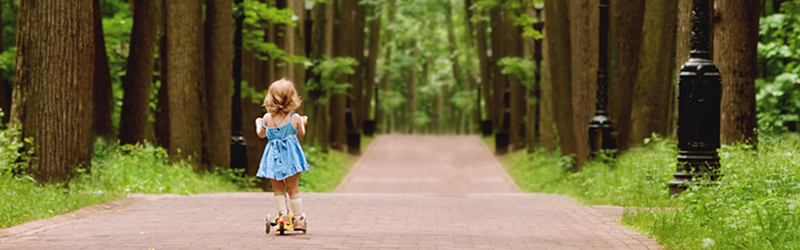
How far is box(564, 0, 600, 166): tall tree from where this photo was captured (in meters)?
17.7

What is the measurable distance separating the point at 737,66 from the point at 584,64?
13.6 feet

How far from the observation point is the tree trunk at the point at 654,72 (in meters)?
15.9

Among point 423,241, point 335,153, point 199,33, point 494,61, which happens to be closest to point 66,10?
point 199,33

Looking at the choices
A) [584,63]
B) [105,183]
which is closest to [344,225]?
[105,183]

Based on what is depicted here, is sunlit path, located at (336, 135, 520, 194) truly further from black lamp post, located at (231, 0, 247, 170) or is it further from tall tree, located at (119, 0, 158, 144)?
tall tree, located at (119, 0, 158, 144)

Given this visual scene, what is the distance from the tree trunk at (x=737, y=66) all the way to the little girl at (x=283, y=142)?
7.58 meters

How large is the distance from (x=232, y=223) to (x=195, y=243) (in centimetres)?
196

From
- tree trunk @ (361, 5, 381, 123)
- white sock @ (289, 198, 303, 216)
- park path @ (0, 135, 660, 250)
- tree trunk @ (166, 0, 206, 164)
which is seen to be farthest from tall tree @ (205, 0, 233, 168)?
tree trunk @ (361, 5, 381, 123)

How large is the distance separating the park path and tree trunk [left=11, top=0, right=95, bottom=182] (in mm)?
1113

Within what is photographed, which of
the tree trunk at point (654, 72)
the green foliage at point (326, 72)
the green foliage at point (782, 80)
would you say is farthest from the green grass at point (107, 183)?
the green foliage at point (782, 80)

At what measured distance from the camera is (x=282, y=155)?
892 cm

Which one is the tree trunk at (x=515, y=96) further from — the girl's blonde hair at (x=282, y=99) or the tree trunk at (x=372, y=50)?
the girl's blonde hair at (x=282, y=99)

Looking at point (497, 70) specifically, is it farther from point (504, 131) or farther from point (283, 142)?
point (283, 142)

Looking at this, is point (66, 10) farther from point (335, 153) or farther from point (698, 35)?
point (335, 153)
